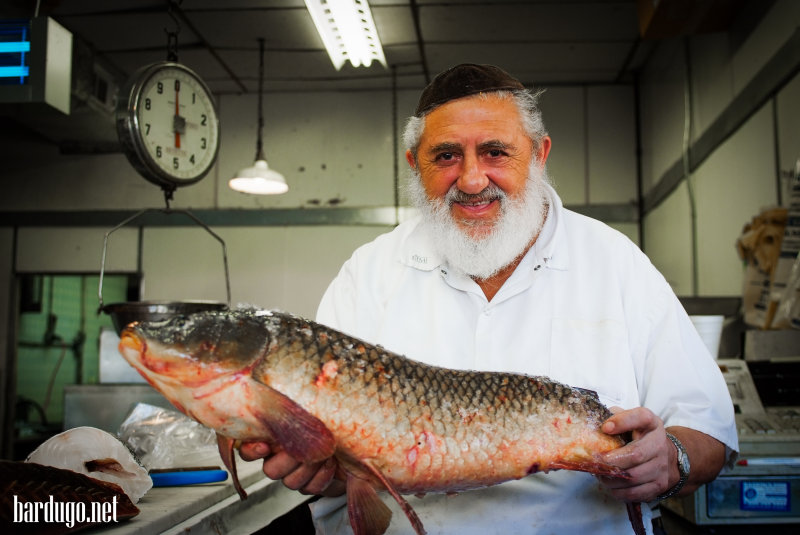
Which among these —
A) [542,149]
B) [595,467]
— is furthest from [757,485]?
[542,149]

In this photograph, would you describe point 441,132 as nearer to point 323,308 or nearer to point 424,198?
point 424,198

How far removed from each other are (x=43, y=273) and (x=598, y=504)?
750 centimetres

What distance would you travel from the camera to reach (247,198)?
737cm

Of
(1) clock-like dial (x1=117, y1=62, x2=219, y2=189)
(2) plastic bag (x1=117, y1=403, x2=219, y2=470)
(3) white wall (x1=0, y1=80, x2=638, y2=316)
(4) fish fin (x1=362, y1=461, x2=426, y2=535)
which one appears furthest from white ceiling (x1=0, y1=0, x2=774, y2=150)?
(4) fish fin (x1=362, y1=461, x2=426, y2=535)

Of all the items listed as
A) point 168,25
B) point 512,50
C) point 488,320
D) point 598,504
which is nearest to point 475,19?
point 512,50

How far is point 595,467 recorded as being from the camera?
144cm

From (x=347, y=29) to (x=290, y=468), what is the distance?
363 cm

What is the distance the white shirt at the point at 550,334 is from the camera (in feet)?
5.65

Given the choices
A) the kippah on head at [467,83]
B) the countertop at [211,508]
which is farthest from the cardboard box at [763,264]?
the countertop at [211,508]

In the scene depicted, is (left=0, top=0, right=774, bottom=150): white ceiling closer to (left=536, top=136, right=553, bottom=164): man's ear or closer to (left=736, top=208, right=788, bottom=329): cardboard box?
Answer: (left=736, top=208, right=788, bottom=329): cardboard box

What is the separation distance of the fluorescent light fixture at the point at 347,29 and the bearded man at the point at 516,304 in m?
2.09

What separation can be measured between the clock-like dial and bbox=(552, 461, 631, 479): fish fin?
2.69 metres

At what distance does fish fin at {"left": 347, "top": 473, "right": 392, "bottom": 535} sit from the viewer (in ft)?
4.33

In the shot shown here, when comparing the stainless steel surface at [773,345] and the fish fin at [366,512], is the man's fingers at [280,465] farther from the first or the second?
the stainless steel surface at [773,345]
